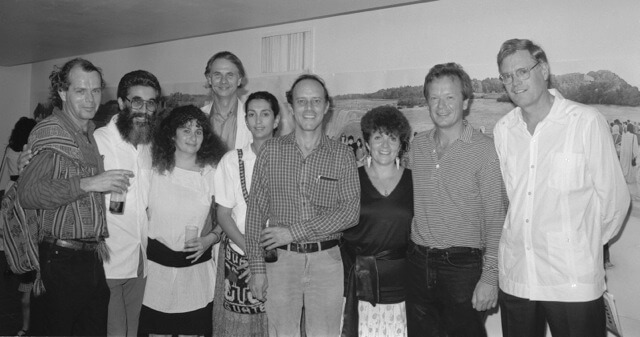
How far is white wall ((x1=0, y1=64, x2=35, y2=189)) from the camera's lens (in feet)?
26.2

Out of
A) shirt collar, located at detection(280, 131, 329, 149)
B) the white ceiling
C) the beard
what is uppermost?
the white ceiling

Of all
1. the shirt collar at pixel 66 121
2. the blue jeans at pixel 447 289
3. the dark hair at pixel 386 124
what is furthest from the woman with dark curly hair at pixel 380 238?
the shirt collar at pixel 66 121

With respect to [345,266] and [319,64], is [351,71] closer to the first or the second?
[319,64]

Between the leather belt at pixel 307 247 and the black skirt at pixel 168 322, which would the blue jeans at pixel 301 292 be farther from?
the black skirt at pixel 168 322

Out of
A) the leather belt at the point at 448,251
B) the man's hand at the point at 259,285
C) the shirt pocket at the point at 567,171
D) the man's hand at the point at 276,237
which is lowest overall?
the man's hand at the point at 259,285

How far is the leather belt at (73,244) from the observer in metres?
2.18

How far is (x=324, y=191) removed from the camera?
7.55ft

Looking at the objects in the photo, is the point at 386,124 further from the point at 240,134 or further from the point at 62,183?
the point at 62,183

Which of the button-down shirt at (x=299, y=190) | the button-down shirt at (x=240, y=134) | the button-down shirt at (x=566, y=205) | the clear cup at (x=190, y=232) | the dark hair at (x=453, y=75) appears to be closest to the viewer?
the button-down shirt at (x=566, y=205)

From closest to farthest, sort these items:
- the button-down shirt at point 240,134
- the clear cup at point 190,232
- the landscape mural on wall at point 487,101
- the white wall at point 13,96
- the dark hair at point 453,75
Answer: the dark hair at point 453,75 → the clear cup at point 190,232 → the landscape mural on wall at point 487,101 → the button-down shirt at point 240,134 → the white wall at point 13,96

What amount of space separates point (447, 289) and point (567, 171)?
30.9 inches

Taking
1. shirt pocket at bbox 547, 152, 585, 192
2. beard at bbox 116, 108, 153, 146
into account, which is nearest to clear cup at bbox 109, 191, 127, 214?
beard at bbox 116, 108, 153, 146

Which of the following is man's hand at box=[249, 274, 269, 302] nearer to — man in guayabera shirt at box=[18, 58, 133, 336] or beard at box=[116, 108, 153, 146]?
man in guayabera shirt at box=[18, 58, 133, 336]

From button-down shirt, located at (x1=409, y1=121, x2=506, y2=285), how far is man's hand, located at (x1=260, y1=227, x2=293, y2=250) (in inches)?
27.3
